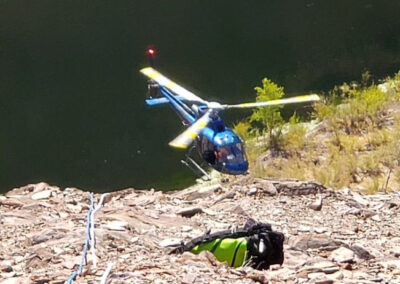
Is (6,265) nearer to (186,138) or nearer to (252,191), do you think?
(252,191)

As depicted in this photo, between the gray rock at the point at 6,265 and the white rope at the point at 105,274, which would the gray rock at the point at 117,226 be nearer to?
the gray rock at the point at 6,265

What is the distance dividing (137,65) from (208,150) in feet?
27.5

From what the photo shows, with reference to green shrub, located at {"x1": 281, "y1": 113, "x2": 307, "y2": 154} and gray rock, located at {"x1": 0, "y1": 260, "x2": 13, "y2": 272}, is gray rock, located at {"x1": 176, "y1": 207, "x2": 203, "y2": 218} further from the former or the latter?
green shrub, located at {"x1": 281, "y1": 113, "x2": 307, "y2": 154}

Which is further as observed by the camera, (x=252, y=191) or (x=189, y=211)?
(x=252, y=191)

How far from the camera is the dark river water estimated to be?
1241cm

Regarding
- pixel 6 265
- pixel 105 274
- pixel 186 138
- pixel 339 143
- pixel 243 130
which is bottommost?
pixel 339 143

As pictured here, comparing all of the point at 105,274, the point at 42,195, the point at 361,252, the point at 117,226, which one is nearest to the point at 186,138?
the point at 42,195

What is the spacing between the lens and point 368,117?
11.1 meters

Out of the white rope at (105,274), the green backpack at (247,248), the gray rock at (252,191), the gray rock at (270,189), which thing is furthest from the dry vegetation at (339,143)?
the white rope at (105,274)

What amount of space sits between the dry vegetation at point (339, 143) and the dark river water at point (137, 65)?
131cm

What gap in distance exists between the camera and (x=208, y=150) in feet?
28.8

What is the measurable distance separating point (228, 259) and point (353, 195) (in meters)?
2.49

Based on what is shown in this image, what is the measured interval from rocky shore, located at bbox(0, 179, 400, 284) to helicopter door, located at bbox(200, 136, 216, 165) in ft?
7.47

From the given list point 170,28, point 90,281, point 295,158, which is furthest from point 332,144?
point 170,28
